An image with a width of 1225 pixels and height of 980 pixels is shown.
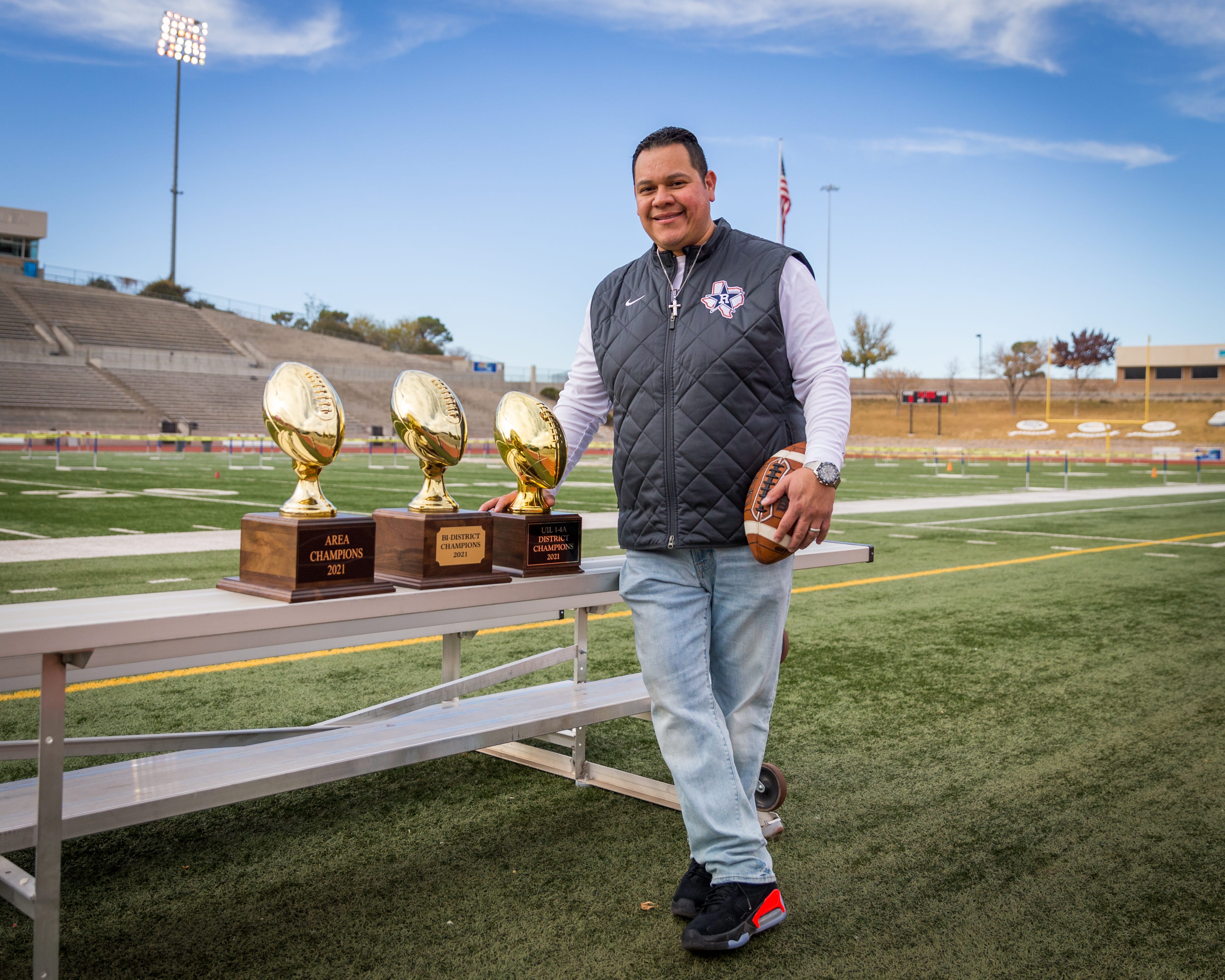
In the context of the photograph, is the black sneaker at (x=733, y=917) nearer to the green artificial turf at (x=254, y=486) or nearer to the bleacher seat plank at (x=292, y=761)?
the bleacher seat plank at (x=292, y=761)

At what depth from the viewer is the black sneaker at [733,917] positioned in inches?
91.6

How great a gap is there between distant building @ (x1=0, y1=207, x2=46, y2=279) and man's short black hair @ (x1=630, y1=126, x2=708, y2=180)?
238 feet

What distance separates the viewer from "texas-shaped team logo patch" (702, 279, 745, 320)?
2.49 m

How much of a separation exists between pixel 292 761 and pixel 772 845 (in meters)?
1.40

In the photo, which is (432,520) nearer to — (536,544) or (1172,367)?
(536,544)

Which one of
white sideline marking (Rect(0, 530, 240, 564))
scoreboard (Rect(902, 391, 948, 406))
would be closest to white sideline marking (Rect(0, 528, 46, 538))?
white sideline marking (Rect(0, 530, 240, 564))

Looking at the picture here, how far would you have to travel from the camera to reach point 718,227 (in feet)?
8.59

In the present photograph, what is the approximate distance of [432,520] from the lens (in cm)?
249

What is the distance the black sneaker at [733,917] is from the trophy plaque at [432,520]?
93 centimetres

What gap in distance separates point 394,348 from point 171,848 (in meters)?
88.8

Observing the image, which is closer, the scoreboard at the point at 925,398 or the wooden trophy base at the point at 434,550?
the wooden trophy base at the point at 434,550

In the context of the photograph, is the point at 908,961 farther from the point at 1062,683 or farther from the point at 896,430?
the point at 896,430

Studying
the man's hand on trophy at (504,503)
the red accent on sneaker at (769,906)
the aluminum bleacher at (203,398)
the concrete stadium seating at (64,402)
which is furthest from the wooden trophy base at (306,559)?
the aluminum bleacher at (203,398)

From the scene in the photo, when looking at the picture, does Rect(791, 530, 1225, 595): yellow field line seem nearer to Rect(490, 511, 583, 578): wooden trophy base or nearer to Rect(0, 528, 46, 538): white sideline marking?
Rect(490, 511, 583, 578): wooden trophy base
